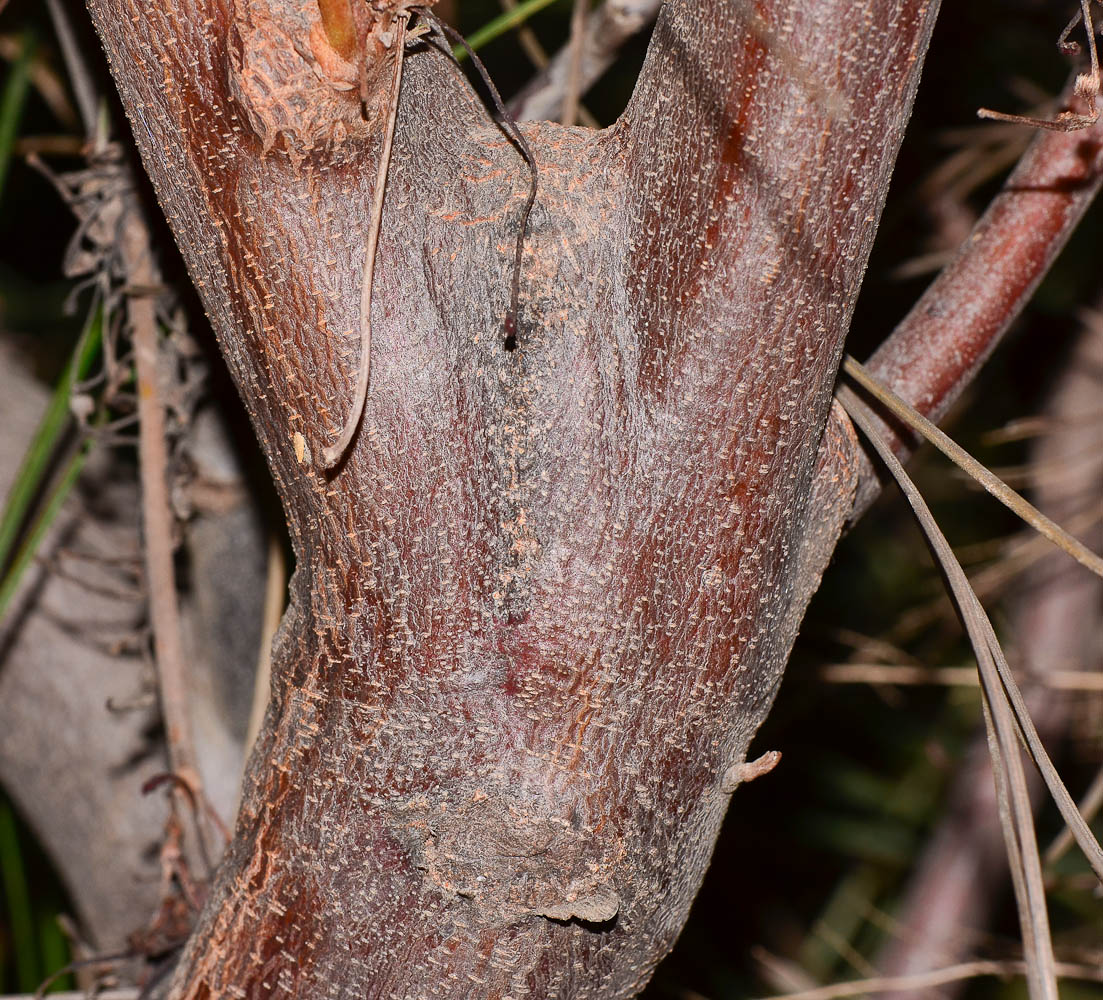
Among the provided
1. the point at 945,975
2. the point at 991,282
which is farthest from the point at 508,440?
the point at 945,975

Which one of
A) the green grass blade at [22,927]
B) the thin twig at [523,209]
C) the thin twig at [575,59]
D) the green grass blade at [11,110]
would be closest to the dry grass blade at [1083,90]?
the thin twig at [523,209]

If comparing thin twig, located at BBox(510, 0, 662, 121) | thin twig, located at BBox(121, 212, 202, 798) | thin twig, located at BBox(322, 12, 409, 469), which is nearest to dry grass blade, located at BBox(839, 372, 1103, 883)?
thin twig, located at BBox(322, 12, 409, 469)

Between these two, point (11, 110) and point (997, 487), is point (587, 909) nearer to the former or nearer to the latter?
point (997, 487)

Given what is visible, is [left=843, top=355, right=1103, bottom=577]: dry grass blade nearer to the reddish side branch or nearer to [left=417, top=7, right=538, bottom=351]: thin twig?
the reddish side branch

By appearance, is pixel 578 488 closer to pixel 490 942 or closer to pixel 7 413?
pixel 490 942

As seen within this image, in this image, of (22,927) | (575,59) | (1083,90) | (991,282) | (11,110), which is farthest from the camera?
(22,927)

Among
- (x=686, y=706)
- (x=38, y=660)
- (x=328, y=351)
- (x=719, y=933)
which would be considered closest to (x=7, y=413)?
(x=38, y=660)
